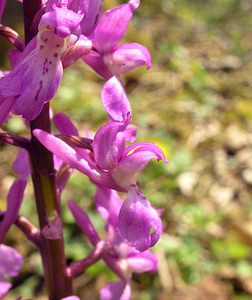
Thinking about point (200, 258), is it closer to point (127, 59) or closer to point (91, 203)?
point (91, 203)

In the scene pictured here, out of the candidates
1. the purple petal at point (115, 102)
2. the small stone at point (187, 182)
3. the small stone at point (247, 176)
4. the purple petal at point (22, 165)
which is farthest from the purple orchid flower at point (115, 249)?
the small stone at point (247, 176)

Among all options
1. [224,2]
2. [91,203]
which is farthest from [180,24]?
[91,203]

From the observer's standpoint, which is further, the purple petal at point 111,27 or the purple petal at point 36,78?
the purple petal at point 111,27

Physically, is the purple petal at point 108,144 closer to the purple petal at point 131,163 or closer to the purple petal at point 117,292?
the purple petal at point 131,163

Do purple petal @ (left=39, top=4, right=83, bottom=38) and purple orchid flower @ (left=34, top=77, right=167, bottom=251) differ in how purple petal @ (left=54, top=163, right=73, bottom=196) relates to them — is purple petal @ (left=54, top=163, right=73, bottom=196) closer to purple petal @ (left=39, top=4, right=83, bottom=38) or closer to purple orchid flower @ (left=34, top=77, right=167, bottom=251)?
purple orchid flower @ (left=34, top=77, right=167, bottom=251)

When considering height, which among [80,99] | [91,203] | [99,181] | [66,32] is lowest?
[80,99]

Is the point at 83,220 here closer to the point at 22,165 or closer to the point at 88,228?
the point at 88,228
